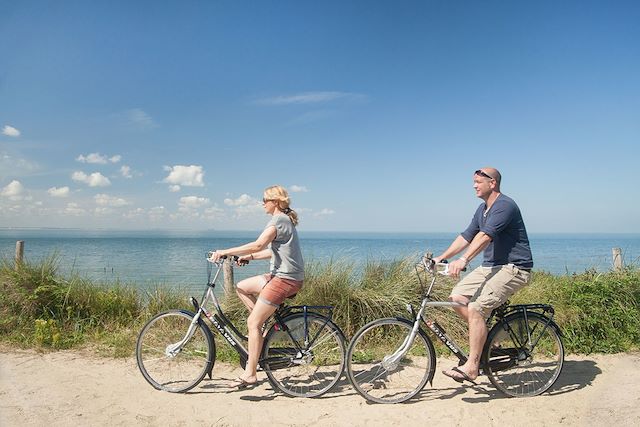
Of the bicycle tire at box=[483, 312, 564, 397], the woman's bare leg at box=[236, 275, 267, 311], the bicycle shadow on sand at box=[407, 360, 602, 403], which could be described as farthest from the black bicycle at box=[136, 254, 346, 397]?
the bicycle tire at box=[483, 312, 564, 397]

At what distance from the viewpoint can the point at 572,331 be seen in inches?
227

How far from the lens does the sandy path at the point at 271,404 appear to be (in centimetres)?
369

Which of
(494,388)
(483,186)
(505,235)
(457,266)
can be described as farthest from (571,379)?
(483,186)

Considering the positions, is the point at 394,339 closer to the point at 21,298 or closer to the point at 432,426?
the point at 432,426

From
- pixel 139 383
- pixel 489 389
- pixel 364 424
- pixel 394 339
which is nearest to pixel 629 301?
pixel 489 389

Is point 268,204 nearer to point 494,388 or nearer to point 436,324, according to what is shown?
point 436,324

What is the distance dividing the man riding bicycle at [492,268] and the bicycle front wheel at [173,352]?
2.49 meters

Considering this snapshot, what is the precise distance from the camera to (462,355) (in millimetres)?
4262

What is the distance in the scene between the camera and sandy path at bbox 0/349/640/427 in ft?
12.1

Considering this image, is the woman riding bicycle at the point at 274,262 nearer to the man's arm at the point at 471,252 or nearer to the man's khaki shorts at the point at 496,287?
the man's arm at the point at 471,252

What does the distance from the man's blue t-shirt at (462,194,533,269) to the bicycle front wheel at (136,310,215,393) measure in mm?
2929

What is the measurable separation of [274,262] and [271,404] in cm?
133

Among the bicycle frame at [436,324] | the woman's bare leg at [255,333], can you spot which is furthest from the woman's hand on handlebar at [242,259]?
the bicycle frame at [436,324]

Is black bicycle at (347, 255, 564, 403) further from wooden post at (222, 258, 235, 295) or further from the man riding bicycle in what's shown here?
wooden post at (222, 258, 235, 295)
